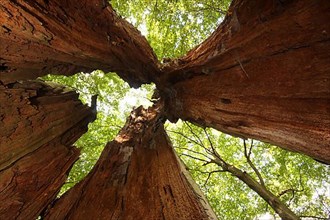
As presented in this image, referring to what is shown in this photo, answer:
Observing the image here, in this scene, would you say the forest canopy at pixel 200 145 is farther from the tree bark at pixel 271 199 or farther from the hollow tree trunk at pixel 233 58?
Answer: the hollow tree trunk at pixel 233 58

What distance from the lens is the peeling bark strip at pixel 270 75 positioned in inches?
103

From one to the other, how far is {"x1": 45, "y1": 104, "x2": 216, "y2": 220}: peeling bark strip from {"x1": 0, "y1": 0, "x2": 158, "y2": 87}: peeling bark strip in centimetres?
129

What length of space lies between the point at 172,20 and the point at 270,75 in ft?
20.3

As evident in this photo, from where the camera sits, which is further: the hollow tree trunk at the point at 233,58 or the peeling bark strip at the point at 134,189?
the peeling bark strip at the point at 134,189

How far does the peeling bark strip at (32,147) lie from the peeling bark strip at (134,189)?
1.04 feet


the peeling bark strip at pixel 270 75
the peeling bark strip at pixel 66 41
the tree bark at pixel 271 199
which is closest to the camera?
the peeling bark strip at pixel 270 75

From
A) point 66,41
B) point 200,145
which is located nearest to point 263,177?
point 200,145

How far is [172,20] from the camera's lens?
343 inches

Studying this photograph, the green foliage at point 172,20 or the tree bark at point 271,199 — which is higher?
the green foliage at point 172,20

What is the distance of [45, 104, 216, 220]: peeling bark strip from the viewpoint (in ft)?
10.1

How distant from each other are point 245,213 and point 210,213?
8.72 metres

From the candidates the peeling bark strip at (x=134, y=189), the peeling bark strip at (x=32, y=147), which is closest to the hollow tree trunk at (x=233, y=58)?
the peeling bark strip at (x=32, y=147)

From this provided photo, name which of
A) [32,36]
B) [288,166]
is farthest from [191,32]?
[32,36]

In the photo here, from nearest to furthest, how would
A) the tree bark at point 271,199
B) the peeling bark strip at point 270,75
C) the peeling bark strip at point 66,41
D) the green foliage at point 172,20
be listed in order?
the peeling bark strip at point 270,75 → the peeling bark strip at point 66,41 → the tree bark at point 271,199 → the green foliage at point 172,20
